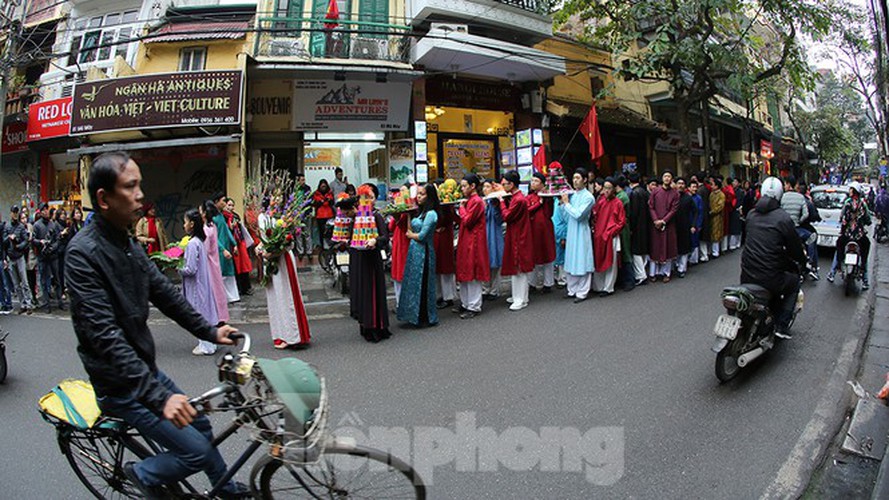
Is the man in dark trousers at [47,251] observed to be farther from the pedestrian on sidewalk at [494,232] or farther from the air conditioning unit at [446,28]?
the air conditioning unit at [446,28]

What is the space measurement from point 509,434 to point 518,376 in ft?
3.86

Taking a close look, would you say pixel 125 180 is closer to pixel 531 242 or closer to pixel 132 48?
pixel 531 242

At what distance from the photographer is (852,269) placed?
7832mm

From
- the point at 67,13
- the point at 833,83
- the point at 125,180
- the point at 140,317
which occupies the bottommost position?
the point at 140,317

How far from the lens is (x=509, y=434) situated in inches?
149

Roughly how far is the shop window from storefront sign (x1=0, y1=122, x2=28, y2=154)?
638 centimetres

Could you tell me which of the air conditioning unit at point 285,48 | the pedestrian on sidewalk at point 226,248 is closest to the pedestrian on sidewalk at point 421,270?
the pedestrian on sidewalk at point 226,248

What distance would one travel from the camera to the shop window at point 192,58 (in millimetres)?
12859

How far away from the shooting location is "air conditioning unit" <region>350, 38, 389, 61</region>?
41.9ft

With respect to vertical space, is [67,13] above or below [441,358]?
above

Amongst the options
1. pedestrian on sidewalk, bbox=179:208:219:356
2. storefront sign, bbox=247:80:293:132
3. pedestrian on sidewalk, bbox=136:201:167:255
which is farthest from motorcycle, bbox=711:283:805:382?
storefront sign, bbox=247:80:293:132

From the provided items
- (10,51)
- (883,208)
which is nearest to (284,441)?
(10,51)

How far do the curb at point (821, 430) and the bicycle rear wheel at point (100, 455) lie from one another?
3.56m

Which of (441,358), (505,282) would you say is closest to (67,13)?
(505,282)
